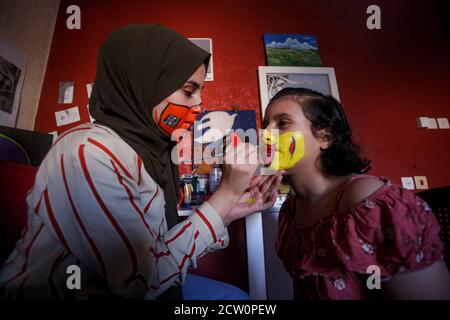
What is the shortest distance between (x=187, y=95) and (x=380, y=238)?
742 millimetres

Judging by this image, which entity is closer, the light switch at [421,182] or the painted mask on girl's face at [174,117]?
the painted mask on girl's face at [174,117]

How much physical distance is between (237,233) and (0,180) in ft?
4.42

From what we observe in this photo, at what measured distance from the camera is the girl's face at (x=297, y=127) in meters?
0.95

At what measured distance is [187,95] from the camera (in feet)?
2.67

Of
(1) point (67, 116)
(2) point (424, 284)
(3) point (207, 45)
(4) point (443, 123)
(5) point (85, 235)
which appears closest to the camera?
(5) point (85, 235)

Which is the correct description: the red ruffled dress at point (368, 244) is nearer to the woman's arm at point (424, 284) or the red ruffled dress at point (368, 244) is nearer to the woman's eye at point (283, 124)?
the woman's arm at point (424, 284)

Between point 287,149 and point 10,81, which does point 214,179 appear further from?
point 10,81

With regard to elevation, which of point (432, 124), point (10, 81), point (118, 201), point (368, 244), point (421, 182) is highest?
point (10, 81)

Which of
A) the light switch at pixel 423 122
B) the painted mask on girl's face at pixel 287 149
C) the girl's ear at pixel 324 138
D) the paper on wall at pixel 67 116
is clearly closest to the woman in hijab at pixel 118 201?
the painted mask on girl's face at pixel 287 149

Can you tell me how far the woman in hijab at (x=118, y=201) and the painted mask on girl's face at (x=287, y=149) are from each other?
23 centimetres

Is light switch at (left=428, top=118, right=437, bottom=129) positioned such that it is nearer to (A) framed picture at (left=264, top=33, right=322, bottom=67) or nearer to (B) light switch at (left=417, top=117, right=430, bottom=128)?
(B) light switch at (left=417, top=117, right=430, bottom=128)

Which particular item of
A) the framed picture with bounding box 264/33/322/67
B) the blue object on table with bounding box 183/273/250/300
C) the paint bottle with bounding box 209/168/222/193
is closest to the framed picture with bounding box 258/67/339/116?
the framed picture with bounding box 264/33/322/67

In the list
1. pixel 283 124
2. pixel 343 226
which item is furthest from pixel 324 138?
pixel 343 226

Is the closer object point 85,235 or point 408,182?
point 85,235
